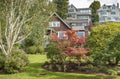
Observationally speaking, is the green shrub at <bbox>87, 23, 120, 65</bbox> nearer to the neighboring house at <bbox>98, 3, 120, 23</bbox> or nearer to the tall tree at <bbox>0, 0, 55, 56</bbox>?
the tall tree at <bbox>0, 0, 55, 56</bbox>

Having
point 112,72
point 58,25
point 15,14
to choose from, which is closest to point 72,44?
point 112,72

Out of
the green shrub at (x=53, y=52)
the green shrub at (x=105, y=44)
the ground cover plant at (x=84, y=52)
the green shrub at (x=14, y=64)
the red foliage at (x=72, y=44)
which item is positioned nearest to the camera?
the green shrub at (x=105, y=44)

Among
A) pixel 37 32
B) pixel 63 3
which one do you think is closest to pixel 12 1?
pixel 37 32

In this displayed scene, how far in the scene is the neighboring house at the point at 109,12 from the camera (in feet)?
373

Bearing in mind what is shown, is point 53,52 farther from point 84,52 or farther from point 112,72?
point 112,72

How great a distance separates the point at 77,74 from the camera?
915 inches

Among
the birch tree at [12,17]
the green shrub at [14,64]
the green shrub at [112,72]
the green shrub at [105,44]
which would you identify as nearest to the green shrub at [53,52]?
the green shrub at [14,64]

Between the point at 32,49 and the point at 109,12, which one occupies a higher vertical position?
the point at 109,12

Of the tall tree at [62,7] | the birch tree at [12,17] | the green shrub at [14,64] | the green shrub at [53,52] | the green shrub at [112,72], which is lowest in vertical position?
the green shrub at [112,72]

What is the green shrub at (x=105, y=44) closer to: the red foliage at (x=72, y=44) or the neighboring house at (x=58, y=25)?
the red foliage at (x=72, y=44)

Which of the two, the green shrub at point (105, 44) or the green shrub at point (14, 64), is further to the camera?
the green shrub at point (14, 64)

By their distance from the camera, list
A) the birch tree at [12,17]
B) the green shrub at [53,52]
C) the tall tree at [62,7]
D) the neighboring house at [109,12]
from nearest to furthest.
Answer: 1. the green shrub at [53,52]
2. the birch tree at [12,17]
3. the tall tree at [62,7]
4. the neighboring house at [109,12]

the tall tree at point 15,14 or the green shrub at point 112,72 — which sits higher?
the tall tree at point 15,14

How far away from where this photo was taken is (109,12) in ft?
378
